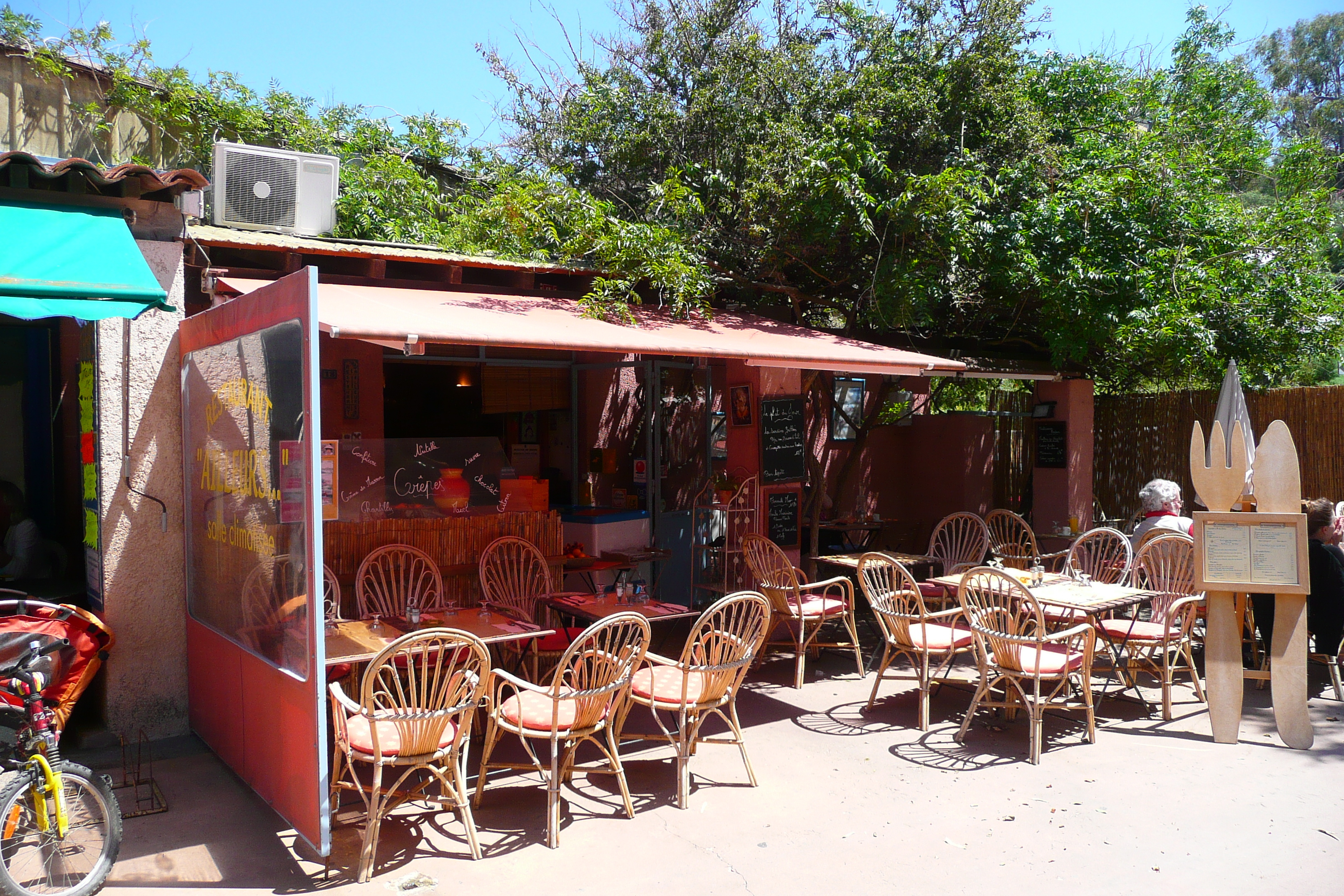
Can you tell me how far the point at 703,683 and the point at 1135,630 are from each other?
9.49ft

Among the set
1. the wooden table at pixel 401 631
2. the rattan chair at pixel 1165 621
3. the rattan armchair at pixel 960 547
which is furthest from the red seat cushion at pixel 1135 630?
the wooden table at pixel 401 631

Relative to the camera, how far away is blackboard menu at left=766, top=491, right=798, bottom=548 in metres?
7.05

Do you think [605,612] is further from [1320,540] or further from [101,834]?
[1320,540]

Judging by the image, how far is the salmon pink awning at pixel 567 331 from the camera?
154 inches

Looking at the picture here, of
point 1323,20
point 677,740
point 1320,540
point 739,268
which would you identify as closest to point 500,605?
point 677,740

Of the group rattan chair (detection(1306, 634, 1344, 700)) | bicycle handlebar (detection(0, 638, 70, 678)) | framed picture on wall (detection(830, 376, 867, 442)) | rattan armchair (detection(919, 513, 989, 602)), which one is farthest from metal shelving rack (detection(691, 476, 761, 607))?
bicycle handlebar (detection(0, 638, 70, 678))

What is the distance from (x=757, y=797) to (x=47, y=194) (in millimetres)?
4481

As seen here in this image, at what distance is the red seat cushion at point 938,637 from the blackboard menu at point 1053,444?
13.9 feet

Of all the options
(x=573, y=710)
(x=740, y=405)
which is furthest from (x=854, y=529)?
(x=573, y=710)

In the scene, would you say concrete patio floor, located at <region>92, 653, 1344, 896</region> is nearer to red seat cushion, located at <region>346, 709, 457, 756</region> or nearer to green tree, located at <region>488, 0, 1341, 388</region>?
red seat cushion, located at <region>346, 709, 457, 756</region>

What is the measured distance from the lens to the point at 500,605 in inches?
203

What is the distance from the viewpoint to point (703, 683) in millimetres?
4180

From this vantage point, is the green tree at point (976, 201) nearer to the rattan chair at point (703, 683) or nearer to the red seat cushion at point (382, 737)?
the rattan chair at point (703, 683)

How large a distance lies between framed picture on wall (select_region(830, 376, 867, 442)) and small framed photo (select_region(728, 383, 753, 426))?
3223 mm
